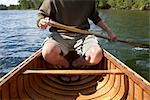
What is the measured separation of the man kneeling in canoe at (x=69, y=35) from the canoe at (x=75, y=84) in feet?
0.84

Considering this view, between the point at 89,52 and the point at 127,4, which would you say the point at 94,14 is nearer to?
the point at 89,52

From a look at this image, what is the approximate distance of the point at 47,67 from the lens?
5672mm

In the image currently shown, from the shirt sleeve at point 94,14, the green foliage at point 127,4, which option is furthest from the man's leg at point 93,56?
the green foliage at point 127,4

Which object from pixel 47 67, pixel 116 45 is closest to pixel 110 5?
pixel 116 45

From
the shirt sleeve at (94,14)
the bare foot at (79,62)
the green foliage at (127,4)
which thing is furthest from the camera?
the green foliage at (127,4)

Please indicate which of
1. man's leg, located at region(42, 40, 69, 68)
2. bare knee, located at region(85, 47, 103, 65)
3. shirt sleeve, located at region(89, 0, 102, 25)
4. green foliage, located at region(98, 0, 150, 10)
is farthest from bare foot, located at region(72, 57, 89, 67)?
green foliage, located at region(98, 0, 150, 10)

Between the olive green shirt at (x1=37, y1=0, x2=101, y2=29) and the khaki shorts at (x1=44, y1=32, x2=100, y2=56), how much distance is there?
200mm

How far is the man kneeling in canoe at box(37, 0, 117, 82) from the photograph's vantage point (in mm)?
4770

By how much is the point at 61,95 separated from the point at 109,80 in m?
0.81

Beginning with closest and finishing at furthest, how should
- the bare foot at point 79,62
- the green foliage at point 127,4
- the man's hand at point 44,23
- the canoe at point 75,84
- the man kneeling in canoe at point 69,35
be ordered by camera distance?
1. the canoe at point 75,84
2. the man's hand at point 44,23
3. the man kneeling in canoe at point 69,35
4. the bare foot at point 79,62
5. the green foliage at point 127,4

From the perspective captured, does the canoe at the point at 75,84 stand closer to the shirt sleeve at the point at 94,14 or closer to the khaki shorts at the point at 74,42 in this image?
the khaki shorts at the point at 74,42

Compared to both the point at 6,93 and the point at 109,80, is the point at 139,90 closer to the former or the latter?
the point at 109,80

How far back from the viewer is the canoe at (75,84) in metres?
4.05

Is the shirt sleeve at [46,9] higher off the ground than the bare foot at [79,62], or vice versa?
the shirt sleeve at [46,9]
